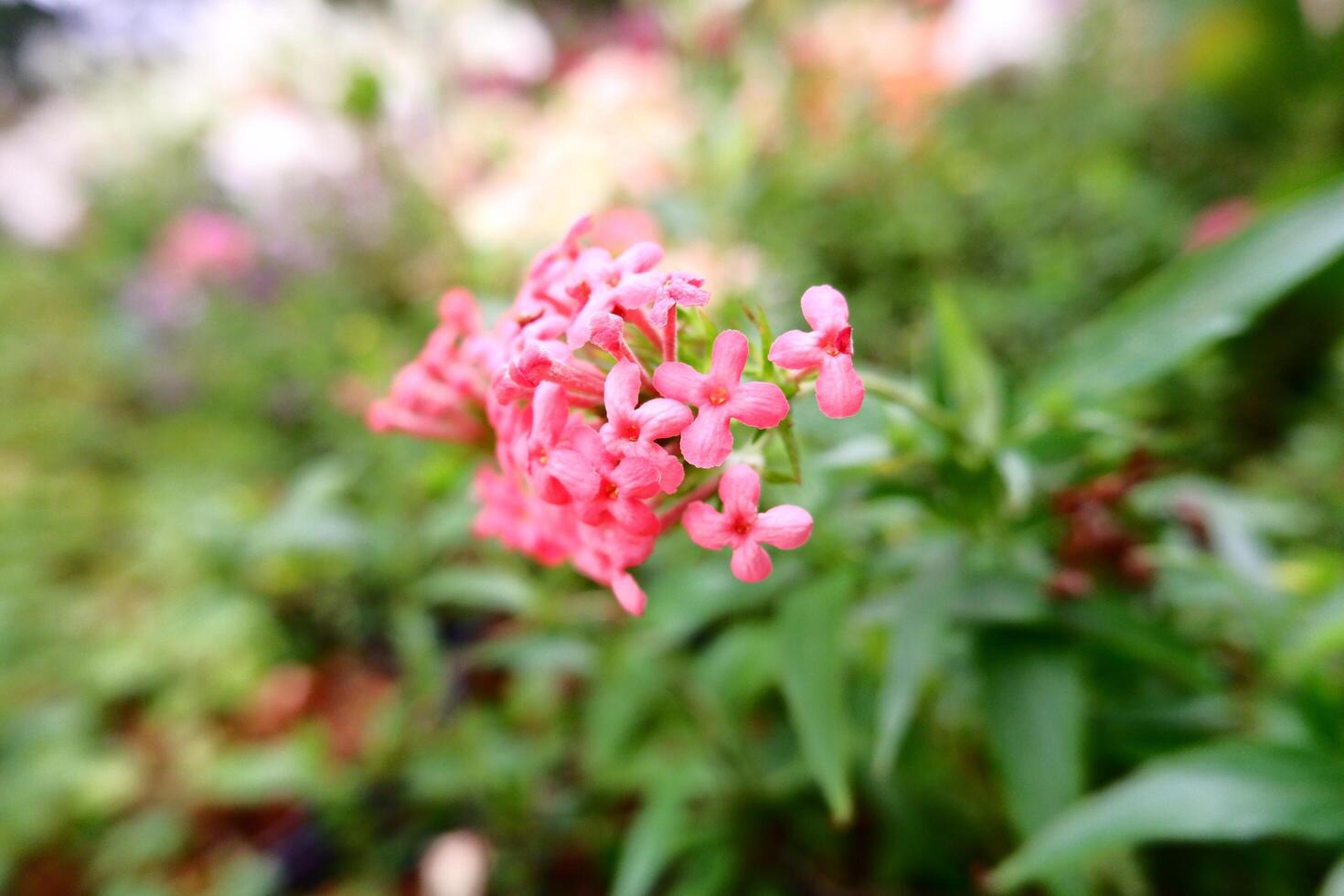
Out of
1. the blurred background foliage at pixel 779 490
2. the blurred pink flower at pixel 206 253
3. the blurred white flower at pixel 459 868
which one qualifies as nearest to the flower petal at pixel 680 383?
the blurred background foliage at pixel 779 490

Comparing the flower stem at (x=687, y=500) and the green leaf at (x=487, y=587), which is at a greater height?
the green leaf at (x=487, y=587)

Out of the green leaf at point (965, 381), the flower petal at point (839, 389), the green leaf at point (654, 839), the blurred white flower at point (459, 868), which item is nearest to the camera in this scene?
the flower petal at point (839, 389)

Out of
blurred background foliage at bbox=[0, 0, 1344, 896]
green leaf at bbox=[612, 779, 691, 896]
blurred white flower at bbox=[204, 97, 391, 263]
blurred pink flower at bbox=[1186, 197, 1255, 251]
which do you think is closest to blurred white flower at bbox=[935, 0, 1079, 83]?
blurred background foliage at bbox=[0, 0, 1344, 896]

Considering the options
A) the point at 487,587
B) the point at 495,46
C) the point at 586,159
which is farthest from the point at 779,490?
the point at 495,46

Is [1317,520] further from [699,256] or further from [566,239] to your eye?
[566,239]

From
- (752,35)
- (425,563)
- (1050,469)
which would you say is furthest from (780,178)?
(1050,469)

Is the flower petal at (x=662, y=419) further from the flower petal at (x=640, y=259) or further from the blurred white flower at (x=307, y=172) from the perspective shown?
the blurred white flower at (x=307, y=172)
